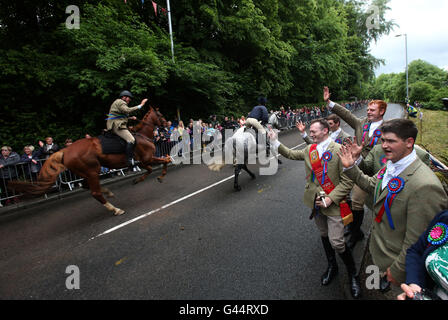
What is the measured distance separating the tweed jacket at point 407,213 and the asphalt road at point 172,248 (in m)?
1.14

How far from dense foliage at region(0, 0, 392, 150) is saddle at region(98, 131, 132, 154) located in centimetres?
403

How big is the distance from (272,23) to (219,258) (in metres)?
19.9

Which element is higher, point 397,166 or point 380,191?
point 397,166

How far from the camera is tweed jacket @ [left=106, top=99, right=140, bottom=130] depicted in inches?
232

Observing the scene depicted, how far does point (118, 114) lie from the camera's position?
6039 mm

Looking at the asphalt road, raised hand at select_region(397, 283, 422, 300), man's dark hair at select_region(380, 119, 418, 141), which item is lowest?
the asphalt road

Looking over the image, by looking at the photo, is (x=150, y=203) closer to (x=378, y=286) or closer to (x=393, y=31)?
(x=378, y=286)

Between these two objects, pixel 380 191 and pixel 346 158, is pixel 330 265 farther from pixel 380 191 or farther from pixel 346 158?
pixel 346 158

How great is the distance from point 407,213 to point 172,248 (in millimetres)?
3404

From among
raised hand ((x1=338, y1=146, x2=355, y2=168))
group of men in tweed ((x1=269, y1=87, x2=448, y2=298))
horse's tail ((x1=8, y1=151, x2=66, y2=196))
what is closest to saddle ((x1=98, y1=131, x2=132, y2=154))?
horse's tail ((x1=8, y1=151, x2=66, y2=196))

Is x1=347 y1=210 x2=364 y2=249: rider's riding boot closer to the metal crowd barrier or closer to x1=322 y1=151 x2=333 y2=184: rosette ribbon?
x1=322 y1=151 x2=333 y2=184: rosette ribbon

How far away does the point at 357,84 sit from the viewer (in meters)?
42.5

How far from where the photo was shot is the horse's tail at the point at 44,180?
5.03 meters

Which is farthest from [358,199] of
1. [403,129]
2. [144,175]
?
[144,175]
